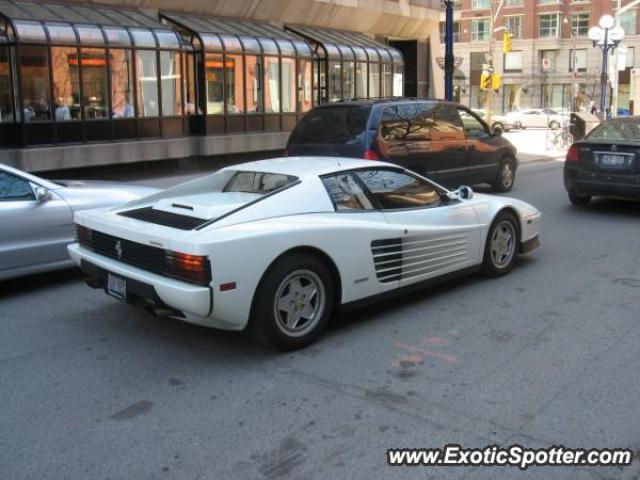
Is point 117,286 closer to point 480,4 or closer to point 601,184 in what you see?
point 601,184

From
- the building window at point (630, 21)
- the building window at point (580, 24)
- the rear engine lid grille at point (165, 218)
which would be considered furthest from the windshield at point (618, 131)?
the building window at point (580, 24)

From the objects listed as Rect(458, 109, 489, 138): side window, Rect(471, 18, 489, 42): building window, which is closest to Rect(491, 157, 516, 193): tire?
Rect(458, 109, 489, 138): side window

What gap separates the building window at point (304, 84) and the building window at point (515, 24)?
5792 cm

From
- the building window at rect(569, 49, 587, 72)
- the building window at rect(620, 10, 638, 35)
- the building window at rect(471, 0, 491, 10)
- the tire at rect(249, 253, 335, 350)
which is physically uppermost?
the building window at rect(471, 0, 491, 10)

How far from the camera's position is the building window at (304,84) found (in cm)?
2259

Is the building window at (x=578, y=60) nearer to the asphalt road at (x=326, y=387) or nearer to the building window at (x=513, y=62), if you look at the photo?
the building window at (x=513, y=62)

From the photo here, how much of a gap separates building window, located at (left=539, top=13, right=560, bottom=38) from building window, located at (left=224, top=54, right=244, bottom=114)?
2424 inches

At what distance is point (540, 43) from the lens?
243 ft

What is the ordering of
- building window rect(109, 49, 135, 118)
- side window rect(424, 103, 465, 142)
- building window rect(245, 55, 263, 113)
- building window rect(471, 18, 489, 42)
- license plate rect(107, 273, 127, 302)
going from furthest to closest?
building window rect(471, 18, 489, 42) → building window rect(245, 55, 263, 113) → building window rect(109, 49, 135, 118) → side window rect(424, 103, 465, 142) → license plate rect(107, 273, 127, 302)

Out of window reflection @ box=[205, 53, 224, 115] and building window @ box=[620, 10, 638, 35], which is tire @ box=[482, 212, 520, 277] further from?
building window @ box=[620, 10, 638, 35]

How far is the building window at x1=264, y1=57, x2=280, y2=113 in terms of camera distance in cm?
2117

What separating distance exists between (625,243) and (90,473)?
303 inches

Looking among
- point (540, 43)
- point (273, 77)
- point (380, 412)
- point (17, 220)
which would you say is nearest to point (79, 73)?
point (273, 77)

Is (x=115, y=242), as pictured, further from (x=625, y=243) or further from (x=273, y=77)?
(x=273, y=77)
